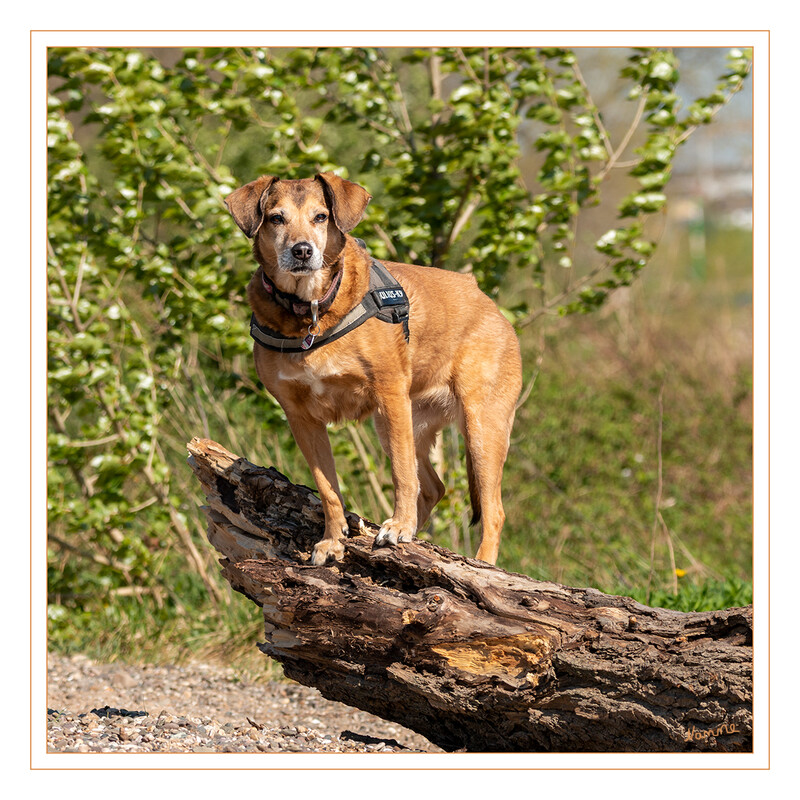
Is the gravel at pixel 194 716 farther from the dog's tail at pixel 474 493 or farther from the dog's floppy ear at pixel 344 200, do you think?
the dog's floppy ear at pixel 344 200

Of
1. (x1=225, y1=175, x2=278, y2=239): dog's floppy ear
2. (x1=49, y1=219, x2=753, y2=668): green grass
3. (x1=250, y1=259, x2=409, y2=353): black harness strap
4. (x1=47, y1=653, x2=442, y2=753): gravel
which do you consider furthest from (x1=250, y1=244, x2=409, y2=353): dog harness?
(x1=49, y1=219, x2=753, y2=668): green grass

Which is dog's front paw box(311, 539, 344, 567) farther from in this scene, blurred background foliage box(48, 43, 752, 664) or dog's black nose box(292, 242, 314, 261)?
blurred background foliage box(48, 43, 752, 664)

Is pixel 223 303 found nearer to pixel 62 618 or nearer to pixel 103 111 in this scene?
pixel 103 111

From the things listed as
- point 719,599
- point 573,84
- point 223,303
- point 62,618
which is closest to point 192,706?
point 62,618

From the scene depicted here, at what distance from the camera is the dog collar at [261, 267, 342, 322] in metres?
4.29

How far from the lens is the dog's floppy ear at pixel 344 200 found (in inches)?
173

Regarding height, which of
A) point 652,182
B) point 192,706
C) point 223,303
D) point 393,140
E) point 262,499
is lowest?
point 192,706

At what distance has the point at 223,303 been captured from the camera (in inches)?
258

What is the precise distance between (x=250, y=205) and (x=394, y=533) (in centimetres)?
170

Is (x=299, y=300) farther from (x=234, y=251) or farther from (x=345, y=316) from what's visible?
(x=234, y=251)

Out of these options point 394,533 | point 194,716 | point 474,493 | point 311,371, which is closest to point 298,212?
point 311,371

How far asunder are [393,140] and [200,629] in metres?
4.04

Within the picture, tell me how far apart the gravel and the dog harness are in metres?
1.87

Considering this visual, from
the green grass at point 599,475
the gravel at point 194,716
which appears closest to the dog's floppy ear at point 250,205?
the gravel at point 194,716
